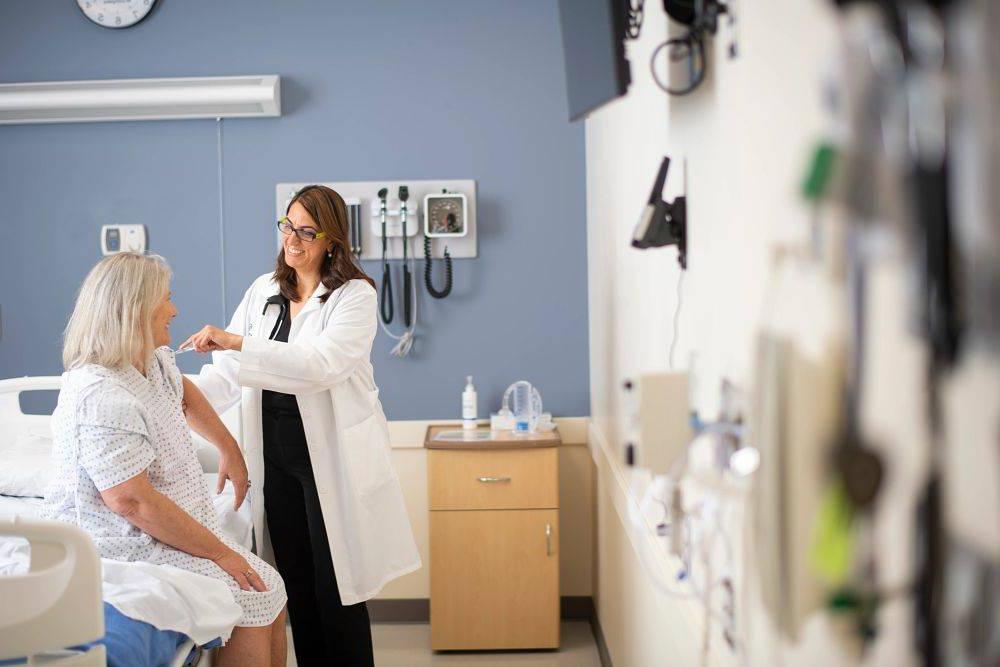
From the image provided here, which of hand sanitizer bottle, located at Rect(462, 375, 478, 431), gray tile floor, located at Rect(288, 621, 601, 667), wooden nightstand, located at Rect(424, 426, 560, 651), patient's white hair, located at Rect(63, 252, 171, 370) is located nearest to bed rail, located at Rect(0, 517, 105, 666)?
patient's white hair, located at Rect(63, 252, 171, 370)

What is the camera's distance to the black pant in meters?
Result: 2.65

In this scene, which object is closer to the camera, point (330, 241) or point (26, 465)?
point (330, 241)

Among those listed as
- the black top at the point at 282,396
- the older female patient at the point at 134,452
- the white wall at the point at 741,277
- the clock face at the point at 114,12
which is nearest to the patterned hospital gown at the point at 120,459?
the older female patient at the point at 134,452

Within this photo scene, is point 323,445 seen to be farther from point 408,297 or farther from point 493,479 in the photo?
point 408,297

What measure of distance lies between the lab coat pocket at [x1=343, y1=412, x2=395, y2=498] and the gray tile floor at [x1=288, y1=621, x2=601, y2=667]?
3.15 ft

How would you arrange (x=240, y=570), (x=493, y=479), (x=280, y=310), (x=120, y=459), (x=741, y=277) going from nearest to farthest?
1. (x=741, y=277)
2. (x=120, y=459)
3. (x=240, y=570)
4. (x=280, y=310)
5. (x=493, y=479)

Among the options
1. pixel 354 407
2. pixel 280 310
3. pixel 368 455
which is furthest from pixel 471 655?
pixel 280 310

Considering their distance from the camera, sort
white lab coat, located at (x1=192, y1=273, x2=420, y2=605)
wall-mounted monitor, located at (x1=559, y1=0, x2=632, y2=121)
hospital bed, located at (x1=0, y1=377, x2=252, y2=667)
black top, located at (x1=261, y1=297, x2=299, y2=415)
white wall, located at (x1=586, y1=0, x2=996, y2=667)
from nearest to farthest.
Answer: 1. white wall, located at (x1=586, y1=0, x2=996, y2=667)
2. wall-mounted monitor, located at (x1=559, y1=0, x2=632, y2=121)
3. hospital bed, located at (x1=0, y1=377, x2=252, y2=667)
4. white lab coat, located at (x1=192, y1=273, x2=420, y2=605)
5. black top, located at (x1=261, y1=297, x2=299, y2=415)

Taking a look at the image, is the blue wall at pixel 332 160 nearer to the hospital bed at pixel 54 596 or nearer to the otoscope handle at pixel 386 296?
the otoscope handle at pixel 386 296

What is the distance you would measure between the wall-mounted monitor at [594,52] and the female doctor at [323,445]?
105 cm

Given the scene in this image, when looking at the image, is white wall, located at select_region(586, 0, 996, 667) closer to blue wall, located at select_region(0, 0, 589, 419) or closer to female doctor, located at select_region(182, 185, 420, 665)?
female doctor, located at select_region(182, 185, 420, 665)

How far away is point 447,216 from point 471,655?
5.37 ft

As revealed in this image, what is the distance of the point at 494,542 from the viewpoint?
10.8ft

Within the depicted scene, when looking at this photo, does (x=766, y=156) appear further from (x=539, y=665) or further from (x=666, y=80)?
(x=539, y=665)
